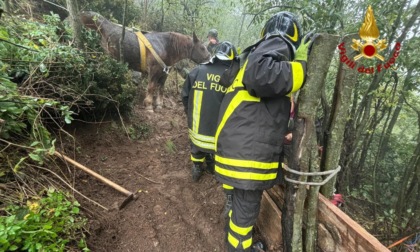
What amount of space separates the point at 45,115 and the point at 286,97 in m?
2.87

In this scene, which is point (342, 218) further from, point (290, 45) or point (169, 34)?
point (169, 34)

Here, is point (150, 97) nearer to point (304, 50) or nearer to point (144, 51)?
point (144, 51)

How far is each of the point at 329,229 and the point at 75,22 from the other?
14.2ft

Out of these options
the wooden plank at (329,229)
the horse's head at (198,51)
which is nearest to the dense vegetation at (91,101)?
the wooden plank at (329,229)

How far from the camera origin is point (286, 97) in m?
1.98

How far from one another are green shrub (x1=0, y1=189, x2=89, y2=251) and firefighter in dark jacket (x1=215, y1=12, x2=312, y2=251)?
4.45ft

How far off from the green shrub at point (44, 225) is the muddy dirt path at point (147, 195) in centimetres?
25

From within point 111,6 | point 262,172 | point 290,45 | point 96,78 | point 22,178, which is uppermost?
point 111,6

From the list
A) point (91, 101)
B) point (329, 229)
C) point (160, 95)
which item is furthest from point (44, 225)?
point (160, 95)

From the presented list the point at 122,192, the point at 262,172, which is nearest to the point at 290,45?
the point at 262,172

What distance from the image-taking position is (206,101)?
10.6 feet

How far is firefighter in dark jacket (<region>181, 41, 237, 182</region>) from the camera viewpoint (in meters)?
3.22

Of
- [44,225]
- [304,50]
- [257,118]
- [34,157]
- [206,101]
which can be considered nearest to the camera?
[44,225]

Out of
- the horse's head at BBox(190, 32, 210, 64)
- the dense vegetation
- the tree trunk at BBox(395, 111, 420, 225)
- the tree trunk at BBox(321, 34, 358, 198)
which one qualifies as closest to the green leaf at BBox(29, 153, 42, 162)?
the dense vegetation
